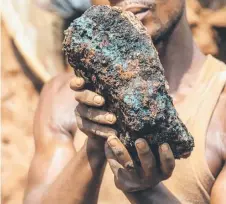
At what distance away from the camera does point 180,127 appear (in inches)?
56.1

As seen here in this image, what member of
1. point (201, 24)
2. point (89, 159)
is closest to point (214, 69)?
point (89, 159)

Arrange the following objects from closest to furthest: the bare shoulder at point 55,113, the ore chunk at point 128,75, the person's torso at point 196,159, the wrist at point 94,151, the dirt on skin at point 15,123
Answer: the ore chunk at point 128,75 → the wrist at point 94,151 → the person's torso at point 196,159 → the bare shoulder at point 55,113 → the dirt on skin at point 15,123

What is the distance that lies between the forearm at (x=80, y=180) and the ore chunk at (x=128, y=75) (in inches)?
6.8

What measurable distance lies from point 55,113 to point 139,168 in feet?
1.52

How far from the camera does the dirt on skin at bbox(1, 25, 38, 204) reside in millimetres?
2283

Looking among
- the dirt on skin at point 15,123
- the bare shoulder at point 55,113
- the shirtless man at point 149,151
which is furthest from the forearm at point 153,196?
the dirt on skin at point 15,123

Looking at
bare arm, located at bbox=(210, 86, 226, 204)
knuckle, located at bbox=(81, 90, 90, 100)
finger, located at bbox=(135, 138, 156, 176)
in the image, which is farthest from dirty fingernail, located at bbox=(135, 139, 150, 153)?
bare arm, located at bbox=(210, 86, 226, 204)

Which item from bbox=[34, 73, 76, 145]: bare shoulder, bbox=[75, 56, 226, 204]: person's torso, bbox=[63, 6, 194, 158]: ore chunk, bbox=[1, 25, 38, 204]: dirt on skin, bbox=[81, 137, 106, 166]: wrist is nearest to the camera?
bbox=[63, 6, 194, 158]: ore chunk

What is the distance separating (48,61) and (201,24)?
0.36 metres

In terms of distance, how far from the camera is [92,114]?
1468mm

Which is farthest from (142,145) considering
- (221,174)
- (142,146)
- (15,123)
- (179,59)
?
(15,123)

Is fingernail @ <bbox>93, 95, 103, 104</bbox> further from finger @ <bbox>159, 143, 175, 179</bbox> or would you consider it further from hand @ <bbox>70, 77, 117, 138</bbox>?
finger @ <bbox>159, 143, 175, 179</bbox>

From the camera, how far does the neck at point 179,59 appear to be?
5.94ft

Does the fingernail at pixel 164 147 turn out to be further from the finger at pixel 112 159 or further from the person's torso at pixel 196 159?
the person's torso at pixel 196 159
